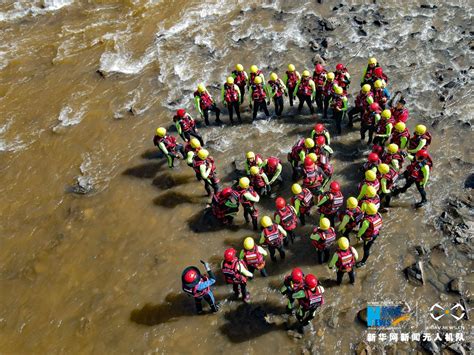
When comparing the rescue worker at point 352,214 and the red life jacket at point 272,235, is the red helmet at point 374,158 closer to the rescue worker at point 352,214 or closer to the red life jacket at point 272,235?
the rescue worker at point 352,214

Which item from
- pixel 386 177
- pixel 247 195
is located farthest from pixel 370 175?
pixel 247 195

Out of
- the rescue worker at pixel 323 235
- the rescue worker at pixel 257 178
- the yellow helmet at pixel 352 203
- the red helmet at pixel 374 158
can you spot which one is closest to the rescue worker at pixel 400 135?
the red helmet at pixel 374 158

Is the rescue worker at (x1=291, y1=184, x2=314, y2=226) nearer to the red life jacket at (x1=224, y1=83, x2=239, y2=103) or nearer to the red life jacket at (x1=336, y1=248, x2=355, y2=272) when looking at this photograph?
the red life jacket at (x1=336, y1=248, x2=355, y2=272)

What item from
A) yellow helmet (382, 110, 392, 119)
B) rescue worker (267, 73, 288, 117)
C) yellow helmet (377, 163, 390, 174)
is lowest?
yellow helmet (377, 163, 390, 174)

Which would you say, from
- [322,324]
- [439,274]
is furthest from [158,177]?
[439,274]

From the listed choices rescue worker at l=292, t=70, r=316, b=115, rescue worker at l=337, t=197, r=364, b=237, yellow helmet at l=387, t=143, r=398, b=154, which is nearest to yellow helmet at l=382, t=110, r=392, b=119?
yellow helmet at l=387, t=143, r=398, b=154
